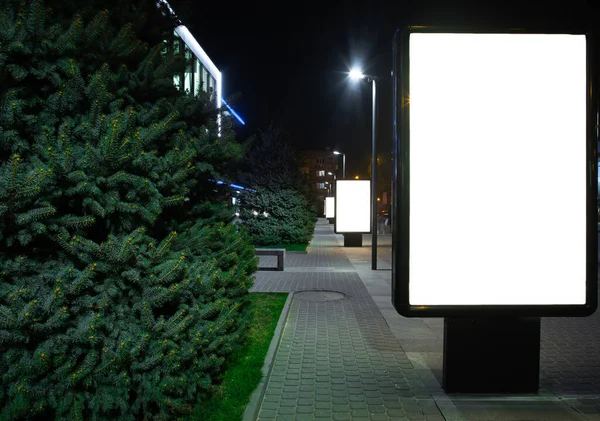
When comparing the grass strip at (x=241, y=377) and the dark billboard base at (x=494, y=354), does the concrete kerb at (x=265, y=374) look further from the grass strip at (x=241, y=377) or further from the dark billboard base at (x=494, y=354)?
the dark billboard base at (x=494, y=354)

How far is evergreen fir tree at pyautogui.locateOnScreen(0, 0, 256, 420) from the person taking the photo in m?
3.20

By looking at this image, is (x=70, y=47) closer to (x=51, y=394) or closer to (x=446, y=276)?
(x=51, y=394)

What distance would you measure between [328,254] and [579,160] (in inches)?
651

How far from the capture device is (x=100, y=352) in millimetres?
3410

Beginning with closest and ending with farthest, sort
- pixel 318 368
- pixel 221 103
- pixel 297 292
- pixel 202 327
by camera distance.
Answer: pixel 202 327
pixel 221 103
pixel 318 368
pixel 297 292

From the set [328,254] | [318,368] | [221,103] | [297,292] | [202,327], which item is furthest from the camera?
[328,254]

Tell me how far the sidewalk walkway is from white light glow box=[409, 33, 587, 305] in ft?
→ 3.61

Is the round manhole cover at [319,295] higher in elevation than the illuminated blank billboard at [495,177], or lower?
lower

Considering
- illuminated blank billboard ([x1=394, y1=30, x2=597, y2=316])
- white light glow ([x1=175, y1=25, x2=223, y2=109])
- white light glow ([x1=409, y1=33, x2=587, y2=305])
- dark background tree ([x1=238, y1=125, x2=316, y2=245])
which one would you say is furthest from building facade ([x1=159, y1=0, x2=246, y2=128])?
dark background tree ([x1=238, y1=125, x2=316, y2=245])

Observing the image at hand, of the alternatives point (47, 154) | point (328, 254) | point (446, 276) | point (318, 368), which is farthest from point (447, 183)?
point (328, 254)

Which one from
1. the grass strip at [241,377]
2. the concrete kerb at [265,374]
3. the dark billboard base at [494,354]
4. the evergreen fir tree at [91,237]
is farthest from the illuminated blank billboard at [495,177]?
the evergreen fir tree at [91,237]

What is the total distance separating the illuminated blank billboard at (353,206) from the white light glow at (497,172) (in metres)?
18.2

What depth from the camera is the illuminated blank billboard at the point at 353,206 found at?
73.6 feet

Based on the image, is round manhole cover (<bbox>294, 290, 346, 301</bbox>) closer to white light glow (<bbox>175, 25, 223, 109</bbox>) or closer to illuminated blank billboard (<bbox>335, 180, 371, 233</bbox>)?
illuminated blank billboard (<bbox>335, 180, 371, 233</bbox>)
